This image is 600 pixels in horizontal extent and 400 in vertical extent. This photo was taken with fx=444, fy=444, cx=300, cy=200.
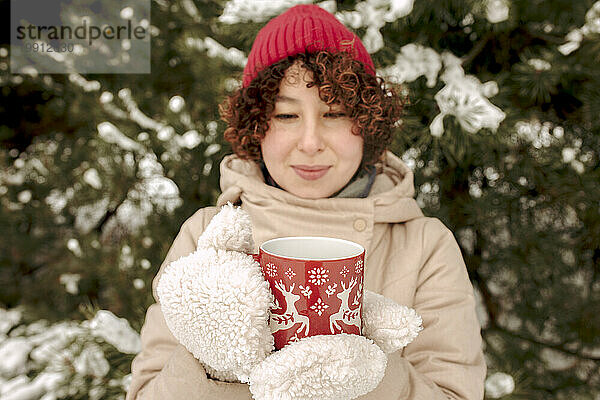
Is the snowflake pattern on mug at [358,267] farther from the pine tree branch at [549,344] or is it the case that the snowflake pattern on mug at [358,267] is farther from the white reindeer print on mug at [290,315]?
the pine tree branch at [549,344]

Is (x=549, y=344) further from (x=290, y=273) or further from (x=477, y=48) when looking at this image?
(x=290, y=273)

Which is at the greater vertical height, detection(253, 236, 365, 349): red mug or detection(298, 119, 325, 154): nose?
detection(298, 119, 325, 154): nose

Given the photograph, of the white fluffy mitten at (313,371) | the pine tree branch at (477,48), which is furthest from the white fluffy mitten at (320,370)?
the pine tree branch at (477,48)

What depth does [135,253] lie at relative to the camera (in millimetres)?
1303

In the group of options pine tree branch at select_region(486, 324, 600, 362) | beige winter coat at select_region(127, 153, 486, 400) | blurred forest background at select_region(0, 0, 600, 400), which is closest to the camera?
beige winter coat at select_region(127, 153, 486, 400)

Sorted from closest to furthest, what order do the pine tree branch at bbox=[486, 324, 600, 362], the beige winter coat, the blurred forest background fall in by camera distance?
the beige winter coat → the blurred forest background → the pine tree branch at bbox=[486, 324, 600, 362]

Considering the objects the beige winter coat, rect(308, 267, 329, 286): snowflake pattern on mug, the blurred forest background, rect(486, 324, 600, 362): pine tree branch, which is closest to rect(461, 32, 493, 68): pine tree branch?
the blurred forest background

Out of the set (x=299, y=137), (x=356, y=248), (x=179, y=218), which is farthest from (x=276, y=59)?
(x=179, y=218)

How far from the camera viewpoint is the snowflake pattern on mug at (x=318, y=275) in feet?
1.59

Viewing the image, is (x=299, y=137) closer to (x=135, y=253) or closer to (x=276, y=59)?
(x=276, y=59)

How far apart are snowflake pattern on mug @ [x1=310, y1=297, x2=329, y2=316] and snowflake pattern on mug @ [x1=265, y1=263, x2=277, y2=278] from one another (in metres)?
0.06

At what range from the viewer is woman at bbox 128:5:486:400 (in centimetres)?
77

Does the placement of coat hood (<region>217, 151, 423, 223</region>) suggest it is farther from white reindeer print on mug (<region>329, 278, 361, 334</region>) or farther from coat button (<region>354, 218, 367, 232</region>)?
white reindeer print on mug (<region>329, 278, 361, 334</region>)

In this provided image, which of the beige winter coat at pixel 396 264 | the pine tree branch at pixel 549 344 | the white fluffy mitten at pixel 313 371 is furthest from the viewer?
the pine tree branch at pixel 549 344
